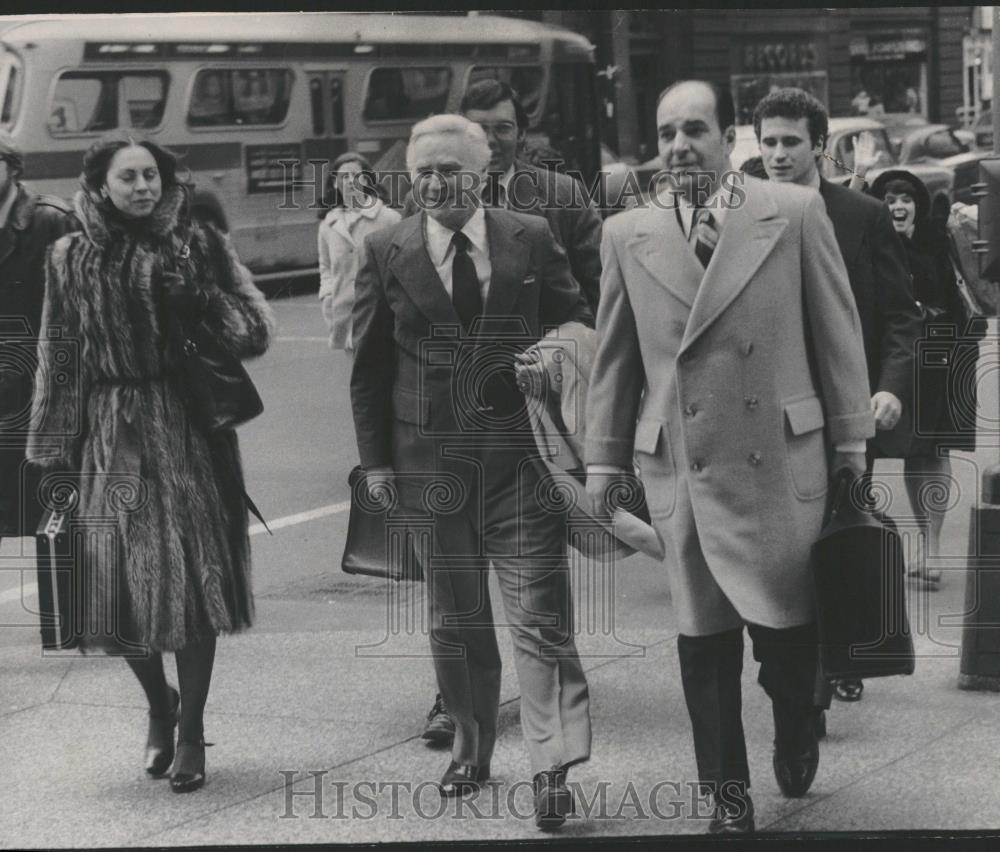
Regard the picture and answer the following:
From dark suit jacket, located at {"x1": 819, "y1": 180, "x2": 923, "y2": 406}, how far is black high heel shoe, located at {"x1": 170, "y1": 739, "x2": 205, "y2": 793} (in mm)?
2320

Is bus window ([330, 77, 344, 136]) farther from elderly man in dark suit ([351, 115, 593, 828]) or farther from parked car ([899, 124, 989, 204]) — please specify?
parked car ([899, 124, 989, 204])

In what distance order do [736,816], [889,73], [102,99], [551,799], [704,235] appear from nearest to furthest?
[704,235] < [736,816] < [551,799] < [102,99] < [889,73]

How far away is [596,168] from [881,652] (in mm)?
1718

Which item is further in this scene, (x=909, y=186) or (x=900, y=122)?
(x=909, y=186)

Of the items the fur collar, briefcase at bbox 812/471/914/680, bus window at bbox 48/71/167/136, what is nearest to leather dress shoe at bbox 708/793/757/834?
briefcase at bbox 812/471/914/680

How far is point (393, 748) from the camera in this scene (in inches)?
253

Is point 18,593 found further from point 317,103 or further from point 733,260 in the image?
point 733,260

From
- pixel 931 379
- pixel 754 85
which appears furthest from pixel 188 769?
pixel 754 85

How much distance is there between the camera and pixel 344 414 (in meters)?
6.27

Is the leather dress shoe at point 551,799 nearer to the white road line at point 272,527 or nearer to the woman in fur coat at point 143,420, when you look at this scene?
the woman in fur coat at point 143,420

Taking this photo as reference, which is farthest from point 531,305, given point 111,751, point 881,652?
point 111,751

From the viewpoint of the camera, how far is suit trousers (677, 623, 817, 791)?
5512 millimetres

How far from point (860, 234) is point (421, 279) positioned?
52.8 inches

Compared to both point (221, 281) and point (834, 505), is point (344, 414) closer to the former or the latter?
point (221, 281)
